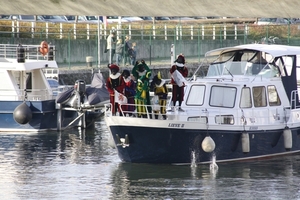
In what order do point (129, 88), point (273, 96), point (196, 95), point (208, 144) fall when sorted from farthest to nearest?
point (273, 96) < point (196, 95) < point (129, 88) < point (208, 144)

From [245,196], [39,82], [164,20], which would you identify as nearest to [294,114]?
[245,196]

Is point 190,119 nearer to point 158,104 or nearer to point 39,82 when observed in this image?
point 158,104

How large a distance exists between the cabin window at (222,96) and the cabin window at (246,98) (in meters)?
0.27

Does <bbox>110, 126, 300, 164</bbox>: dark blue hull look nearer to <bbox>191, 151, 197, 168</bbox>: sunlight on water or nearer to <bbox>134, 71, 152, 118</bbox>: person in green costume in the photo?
<bbox>191, 151, 197, 168</bbox>: sunlight on water

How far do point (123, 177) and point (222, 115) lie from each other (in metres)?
3.31

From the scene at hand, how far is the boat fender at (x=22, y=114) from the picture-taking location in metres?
36.0

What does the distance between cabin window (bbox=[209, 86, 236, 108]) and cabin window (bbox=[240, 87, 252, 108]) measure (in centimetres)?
27

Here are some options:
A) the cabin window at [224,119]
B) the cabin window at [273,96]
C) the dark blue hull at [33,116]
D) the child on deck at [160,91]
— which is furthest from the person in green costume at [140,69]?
the dark blue hull at [33,116]

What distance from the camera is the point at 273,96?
102 ft

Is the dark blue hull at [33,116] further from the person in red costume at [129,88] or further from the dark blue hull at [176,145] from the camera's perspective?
the dark blue hull at [176,145]

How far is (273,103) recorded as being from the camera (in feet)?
102

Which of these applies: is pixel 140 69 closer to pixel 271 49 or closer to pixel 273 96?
pixel 273 96

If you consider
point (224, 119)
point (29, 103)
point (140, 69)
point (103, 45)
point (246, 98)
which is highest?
point (103, 45)

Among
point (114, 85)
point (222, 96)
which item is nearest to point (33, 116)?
point (114, 85)
